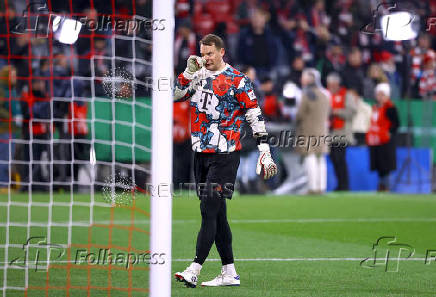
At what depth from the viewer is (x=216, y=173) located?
7.07 m

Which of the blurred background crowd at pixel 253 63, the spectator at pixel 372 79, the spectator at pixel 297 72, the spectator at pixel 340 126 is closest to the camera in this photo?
the blurred background crowd at pixel 253 63

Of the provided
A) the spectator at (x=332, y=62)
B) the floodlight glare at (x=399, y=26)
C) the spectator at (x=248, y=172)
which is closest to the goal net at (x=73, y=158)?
the spectator at (x=248, y=172)

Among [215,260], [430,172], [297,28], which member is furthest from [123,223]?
[297,28]

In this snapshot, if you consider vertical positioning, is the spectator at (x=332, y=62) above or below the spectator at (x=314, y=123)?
above

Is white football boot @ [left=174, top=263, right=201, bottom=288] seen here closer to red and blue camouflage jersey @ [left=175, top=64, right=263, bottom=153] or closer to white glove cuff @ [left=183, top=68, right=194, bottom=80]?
red and blue camouflage jersey @ [left=175, top=64, right=263, bottom=153]

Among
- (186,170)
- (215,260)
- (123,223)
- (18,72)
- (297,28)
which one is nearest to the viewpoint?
(215,260)

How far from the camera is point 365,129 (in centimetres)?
1870

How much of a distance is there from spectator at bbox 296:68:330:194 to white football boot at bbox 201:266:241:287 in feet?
34.4

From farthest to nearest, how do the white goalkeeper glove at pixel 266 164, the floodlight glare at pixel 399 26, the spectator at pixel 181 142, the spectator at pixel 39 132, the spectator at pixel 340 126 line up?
the floodlight glare at pixel 399 26 < the spectator at pixel 340 126 < the spectator at pixel 181 142 < the spectator at pixel 39 132 < the white goalkeeper glove at pixel 266 164

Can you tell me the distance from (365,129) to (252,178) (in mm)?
2718

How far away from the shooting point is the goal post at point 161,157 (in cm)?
544

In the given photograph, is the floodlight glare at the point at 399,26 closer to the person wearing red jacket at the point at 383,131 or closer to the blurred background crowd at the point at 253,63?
the blurred background crowd at the point at 253,63

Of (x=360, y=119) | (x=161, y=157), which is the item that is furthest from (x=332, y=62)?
(x=161, y=157)

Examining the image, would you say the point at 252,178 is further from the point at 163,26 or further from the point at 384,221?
the point at 163,26
